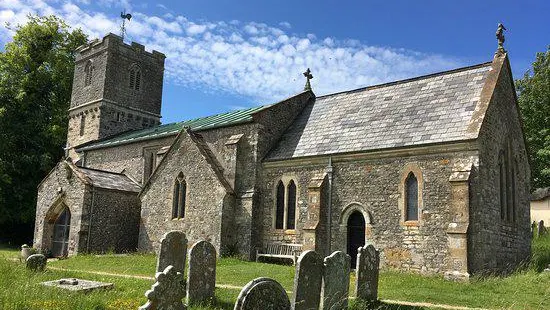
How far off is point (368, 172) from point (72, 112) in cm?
2909

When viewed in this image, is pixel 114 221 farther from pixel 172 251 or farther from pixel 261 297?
pixel 261 297

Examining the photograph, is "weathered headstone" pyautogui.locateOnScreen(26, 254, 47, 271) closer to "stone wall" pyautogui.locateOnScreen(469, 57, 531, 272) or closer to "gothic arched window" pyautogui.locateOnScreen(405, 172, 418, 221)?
"gothic arched window" pyautogui.locateOnScreen(405, 172, 418, 221)

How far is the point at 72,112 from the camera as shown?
40.5 metres

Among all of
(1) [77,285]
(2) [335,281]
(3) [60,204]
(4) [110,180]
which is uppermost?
(4) [110,180]

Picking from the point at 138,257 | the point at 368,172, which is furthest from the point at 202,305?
the point at 138,257

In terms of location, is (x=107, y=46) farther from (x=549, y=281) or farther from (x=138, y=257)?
(x=549, y=281)

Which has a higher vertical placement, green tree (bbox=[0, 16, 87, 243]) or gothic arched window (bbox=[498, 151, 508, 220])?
green tree (bbox=[0, 16, 87, 243])

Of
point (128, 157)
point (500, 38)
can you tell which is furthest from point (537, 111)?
point (128, 157)

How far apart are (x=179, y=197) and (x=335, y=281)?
590 inches

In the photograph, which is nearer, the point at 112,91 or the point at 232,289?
the point at 232,289

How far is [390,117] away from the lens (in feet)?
71.1

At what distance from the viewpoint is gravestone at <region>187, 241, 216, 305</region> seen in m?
11.3

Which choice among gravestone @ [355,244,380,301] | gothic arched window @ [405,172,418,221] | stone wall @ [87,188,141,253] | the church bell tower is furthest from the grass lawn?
the church bell tower

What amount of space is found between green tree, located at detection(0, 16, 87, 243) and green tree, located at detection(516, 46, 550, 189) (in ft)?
119
